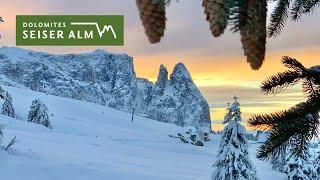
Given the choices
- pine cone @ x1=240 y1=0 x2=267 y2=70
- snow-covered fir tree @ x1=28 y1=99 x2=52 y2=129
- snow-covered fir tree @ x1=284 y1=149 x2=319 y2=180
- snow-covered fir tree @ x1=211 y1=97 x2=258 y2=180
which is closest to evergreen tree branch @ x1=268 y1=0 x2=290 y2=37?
pine cone @ x1=240 y1=0 x2=267 y2=70

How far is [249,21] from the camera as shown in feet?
3.89

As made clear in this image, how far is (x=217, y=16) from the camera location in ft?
3.63

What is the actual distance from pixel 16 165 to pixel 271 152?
17.9 metres

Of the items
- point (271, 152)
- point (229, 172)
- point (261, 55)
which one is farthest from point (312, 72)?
point (229, 172)

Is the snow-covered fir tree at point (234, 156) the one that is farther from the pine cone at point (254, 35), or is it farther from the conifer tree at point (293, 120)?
the pine cone at point (254, 35)

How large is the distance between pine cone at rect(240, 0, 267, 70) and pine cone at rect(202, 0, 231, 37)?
0.09 m

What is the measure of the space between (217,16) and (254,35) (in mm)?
128

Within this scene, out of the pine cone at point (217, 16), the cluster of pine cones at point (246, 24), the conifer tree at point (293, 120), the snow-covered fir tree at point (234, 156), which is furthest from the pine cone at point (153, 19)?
the snow-covered fir tree at point (234, 156)

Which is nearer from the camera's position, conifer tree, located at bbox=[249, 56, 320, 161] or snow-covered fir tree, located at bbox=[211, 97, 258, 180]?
conifer tree, located at bbox=[249, 56, 320, 161]

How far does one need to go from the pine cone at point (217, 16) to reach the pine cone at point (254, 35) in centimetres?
9

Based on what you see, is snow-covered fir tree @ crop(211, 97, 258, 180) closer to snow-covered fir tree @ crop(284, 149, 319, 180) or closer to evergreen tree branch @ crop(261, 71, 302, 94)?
snow-covered fir tree @ crop(284, 149, 319, 180)

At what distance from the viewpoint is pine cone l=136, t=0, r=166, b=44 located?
3.94ft

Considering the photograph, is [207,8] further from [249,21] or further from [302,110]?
[302,110]

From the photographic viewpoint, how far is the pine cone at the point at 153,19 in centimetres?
120
